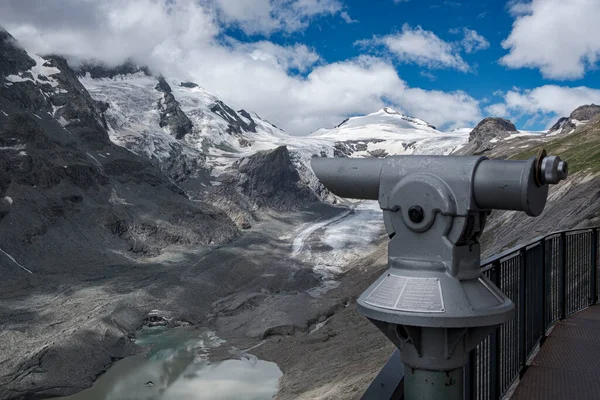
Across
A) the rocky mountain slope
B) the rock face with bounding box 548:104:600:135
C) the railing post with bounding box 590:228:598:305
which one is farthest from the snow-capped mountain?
the railing post with bounding box 590:228:598:305

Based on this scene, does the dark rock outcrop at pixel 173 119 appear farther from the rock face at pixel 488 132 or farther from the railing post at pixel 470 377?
the railing post at pixel 470 377

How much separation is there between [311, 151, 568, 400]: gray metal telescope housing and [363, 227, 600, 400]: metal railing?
226 mm

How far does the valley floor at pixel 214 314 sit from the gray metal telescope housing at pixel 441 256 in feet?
60.1

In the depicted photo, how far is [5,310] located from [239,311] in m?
15.2

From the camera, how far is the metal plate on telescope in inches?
93.4

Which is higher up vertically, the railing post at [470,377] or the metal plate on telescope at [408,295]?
the metal plate on telescope at [408,295]

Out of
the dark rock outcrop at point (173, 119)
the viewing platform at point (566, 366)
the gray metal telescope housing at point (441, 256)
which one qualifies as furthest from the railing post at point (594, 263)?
the dark rock outcrop at point (173, 119)

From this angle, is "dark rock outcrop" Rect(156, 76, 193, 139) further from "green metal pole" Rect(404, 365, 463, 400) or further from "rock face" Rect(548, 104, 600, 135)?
"green metal pole" Rect(404, 365, 463, 400)

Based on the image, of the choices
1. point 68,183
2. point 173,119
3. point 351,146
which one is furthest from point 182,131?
point 351,146

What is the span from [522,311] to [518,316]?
11cm

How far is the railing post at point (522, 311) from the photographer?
16.2 ft

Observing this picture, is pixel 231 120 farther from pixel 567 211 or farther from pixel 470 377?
pixel 470 377

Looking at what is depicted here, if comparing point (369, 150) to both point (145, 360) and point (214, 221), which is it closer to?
point (214, 221)

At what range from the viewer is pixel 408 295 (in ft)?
7.95
